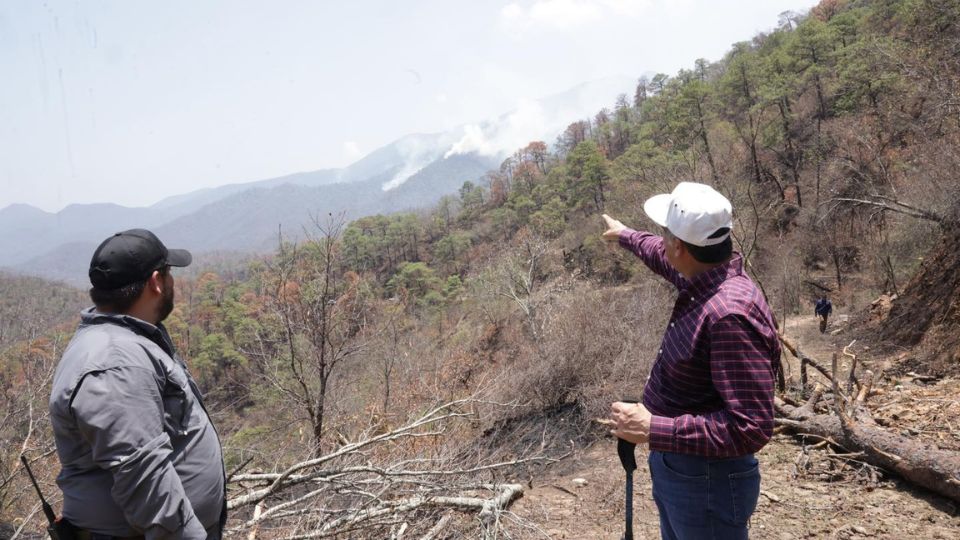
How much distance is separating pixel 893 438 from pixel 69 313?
9600cm

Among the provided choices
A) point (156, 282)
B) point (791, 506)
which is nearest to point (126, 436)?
point (156, 282)

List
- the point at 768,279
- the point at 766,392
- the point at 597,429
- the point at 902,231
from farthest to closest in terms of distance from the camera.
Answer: the point at 768,279 → the point at 902,231 → the point at 597,429 → the point at 766,392

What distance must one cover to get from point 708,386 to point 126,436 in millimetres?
1850

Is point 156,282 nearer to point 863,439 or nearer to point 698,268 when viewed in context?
point 698,268

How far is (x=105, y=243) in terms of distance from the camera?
1.75 m

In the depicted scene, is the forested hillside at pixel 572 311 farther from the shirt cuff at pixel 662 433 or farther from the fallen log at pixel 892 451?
the shirt cuff at pixel 662 433

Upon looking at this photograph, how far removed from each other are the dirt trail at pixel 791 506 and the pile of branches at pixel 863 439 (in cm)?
11

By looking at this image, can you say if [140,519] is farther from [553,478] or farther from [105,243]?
[553,478]

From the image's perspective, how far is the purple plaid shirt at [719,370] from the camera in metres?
1.48

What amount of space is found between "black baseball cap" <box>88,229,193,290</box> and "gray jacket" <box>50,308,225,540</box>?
5.3 inches

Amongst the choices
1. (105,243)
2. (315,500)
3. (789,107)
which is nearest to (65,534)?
(105,243)

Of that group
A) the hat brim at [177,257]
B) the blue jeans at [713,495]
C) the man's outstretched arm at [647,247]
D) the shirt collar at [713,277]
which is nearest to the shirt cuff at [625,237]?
the man's outstretched arm at [647,247]

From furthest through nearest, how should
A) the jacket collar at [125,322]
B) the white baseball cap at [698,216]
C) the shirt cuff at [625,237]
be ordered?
the shirt cuff at [625,237]
the jacket collar at [125,322]
the white baseball cap at [698,216]

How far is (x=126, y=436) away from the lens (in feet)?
5.04
